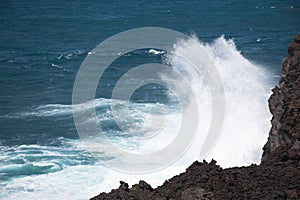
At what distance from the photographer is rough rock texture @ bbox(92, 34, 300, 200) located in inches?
685

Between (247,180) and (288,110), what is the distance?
4.72m

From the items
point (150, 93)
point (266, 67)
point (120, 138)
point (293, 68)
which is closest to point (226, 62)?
point (266, 67)

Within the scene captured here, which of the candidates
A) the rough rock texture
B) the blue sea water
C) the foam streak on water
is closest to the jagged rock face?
the rough rock texture

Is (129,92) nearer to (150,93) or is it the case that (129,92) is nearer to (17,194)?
Result: (150,93)

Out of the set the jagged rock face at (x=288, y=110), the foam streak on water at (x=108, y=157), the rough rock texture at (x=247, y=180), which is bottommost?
the rough rock texture at (x=247, y=180)

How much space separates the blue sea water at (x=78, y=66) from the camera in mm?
39219

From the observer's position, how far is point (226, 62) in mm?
62625

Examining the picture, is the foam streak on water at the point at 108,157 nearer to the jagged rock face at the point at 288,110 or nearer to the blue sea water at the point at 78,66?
the blue sea water at the point at 78,66

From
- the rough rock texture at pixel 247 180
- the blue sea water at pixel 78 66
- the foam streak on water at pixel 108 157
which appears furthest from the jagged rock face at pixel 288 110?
the blue sea water at pixel 78 66

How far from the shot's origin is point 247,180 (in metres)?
18.4

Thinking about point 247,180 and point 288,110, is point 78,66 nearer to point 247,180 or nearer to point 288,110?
point 288,110

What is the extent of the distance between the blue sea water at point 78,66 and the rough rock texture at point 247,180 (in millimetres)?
16552

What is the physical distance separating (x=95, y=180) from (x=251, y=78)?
2584 centimetres

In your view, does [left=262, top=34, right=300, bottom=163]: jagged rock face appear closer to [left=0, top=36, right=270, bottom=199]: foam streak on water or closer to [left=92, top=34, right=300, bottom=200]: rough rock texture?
[left=92, top=34, right=300, bottom=200]: rough rock texture
